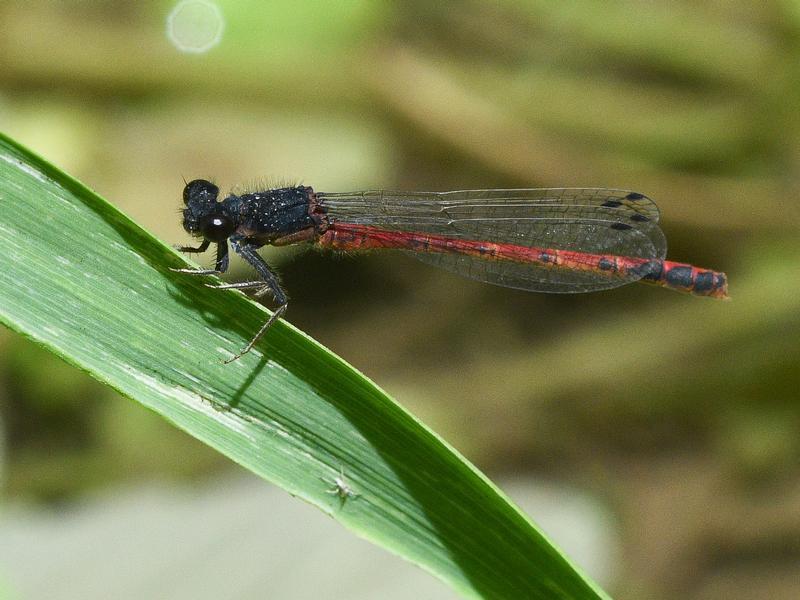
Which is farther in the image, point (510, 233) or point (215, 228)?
point (510, 233)

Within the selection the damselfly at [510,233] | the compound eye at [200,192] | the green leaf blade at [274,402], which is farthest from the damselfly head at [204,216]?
the green leaf blade at [274,402]

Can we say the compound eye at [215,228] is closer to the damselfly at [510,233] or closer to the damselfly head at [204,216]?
the damselfly head at [204,216]

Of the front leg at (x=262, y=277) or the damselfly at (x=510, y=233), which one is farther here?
the damselfly at (x=510, y=233)

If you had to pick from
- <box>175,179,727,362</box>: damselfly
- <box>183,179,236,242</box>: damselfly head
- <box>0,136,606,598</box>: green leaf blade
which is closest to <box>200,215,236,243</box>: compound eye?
<box>183,179,236,242</box>: damselfly head

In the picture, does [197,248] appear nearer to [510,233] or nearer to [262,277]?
[262,277]

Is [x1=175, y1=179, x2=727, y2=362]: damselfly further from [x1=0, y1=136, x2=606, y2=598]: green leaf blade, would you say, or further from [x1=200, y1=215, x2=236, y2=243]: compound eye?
[x1=0, y1=136, x2=606, y2=598]: green leaf blade

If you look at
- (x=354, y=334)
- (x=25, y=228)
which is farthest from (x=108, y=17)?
(x=25, y=228)

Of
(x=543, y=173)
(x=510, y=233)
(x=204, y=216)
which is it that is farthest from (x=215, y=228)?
(x=543, y=173)
